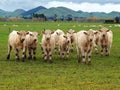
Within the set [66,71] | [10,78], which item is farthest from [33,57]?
[10,78]

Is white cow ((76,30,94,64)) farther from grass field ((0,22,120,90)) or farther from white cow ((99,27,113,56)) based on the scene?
white cow ((99,27,113,56))

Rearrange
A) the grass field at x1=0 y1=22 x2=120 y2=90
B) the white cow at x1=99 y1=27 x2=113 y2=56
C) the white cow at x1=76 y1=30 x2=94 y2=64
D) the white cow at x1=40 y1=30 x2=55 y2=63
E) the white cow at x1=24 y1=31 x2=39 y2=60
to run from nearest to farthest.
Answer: the grass field at x1=0 y1=22 x2=120 y2=90
the white cow at x1=76 y1=30 x2=94 y2=64
the white cow at x1=40 y1=30 x2=55 y2=63
the white cow at x1=24 y1=31 x2=39 y2=60
the white cow at x1=99 y1=27 x2=113 y2=56

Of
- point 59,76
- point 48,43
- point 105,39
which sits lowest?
point 59,76

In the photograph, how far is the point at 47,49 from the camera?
78.8 ft

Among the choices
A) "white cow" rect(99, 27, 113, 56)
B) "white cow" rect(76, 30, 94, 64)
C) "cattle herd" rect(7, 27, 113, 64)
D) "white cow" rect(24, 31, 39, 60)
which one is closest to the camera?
"white cow" rect(76, 30, 94, 64)

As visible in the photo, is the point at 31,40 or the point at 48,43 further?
the point at 31,40

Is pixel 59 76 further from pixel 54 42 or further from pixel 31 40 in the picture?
pixel 31 40

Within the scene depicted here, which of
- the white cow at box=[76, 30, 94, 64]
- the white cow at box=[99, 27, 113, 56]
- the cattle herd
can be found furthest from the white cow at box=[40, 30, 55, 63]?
the white cow at box=[99, 27, 113, 56]

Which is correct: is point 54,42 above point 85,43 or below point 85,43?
below

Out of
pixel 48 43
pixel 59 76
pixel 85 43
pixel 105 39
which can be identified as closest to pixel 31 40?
pixel 48 43

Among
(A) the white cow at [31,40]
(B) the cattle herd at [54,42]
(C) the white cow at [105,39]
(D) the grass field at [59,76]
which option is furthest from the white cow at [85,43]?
(C) the white cow at [105,39]

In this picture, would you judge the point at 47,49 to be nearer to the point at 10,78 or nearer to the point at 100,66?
the point at 100,66

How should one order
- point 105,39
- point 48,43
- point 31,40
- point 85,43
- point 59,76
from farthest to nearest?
1. point 105,39
2. point 31,40
3. point 48,43
4. point 85,43
5. point 59,76

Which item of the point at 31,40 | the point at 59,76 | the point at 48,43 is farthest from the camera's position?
the point at 31,40
